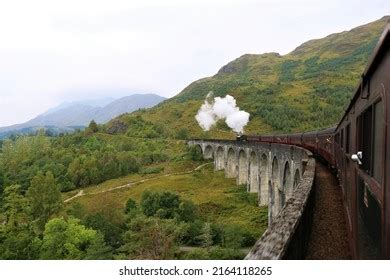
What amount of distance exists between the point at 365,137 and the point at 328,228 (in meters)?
5.12

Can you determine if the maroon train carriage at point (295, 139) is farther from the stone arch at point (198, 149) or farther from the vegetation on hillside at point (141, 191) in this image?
the stone arch at point (198, 149)

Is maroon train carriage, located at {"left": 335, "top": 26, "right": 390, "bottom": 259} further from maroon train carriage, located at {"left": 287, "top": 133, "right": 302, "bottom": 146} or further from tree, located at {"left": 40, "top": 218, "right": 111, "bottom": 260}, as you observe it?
tree, located at {"left": 40, "top": 218, "right": 111, "bottom": 260}

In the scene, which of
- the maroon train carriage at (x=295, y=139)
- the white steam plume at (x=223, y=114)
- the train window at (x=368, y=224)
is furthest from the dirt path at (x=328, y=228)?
the white steam plume at (x=223, y=114)

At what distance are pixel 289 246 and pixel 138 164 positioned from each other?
75.5 metres

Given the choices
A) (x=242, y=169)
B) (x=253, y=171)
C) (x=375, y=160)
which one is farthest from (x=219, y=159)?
(x=375, y=160)

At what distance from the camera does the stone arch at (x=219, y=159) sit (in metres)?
64.0

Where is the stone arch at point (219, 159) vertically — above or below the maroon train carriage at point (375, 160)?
below

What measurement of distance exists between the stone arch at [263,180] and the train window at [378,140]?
29.2 m

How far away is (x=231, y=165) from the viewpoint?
192ft

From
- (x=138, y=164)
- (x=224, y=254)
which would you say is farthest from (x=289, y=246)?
(x=138, y=164)

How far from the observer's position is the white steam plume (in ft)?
374

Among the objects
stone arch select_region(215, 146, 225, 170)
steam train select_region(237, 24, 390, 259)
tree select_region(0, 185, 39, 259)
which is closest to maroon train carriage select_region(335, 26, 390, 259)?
steam train select_region(237, 24, 390, 259)

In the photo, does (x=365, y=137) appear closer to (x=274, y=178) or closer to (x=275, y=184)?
(x=274, y=178)

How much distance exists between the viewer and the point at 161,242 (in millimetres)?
26891
